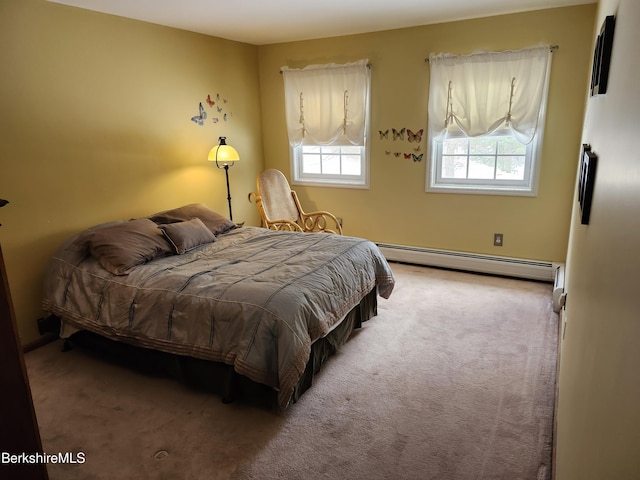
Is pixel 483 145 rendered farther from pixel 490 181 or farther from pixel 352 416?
pixel 352 416

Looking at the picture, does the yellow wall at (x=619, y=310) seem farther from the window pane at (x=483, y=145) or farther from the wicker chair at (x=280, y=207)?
the wicker chair at (x=280, y=207)

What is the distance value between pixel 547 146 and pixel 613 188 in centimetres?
337

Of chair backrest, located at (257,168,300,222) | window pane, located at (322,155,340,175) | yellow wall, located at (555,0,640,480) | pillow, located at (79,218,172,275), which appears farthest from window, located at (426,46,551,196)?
yellow wall, located at (555,0,640,480)

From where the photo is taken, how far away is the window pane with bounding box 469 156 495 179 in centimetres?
417

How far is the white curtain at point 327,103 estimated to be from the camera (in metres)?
4.53

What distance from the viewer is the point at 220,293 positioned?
2424 mm

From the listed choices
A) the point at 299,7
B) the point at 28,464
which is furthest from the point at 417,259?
the point at 28,464

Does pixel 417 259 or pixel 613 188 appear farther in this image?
pixel 417 259

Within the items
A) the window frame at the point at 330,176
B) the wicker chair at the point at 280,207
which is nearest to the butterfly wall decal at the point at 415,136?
the window frame at the point at 330,176

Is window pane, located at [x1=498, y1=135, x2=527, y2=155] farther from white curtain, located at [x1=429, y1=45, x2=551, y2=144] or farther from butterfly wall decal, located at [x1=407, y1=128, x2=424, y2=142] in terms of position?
butterfly wall decal, located at [x1=407, y1=128, x2=424, y2=142]

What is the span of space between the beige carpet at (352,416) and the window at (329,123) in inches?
91.4

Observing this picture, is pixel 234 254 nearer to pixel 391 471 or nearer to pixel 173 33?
pixel 391 471

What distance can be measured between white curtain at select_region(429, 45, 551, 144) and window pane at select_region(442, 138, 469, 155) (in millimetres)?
123

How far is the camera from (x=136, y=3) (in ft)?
10.4
